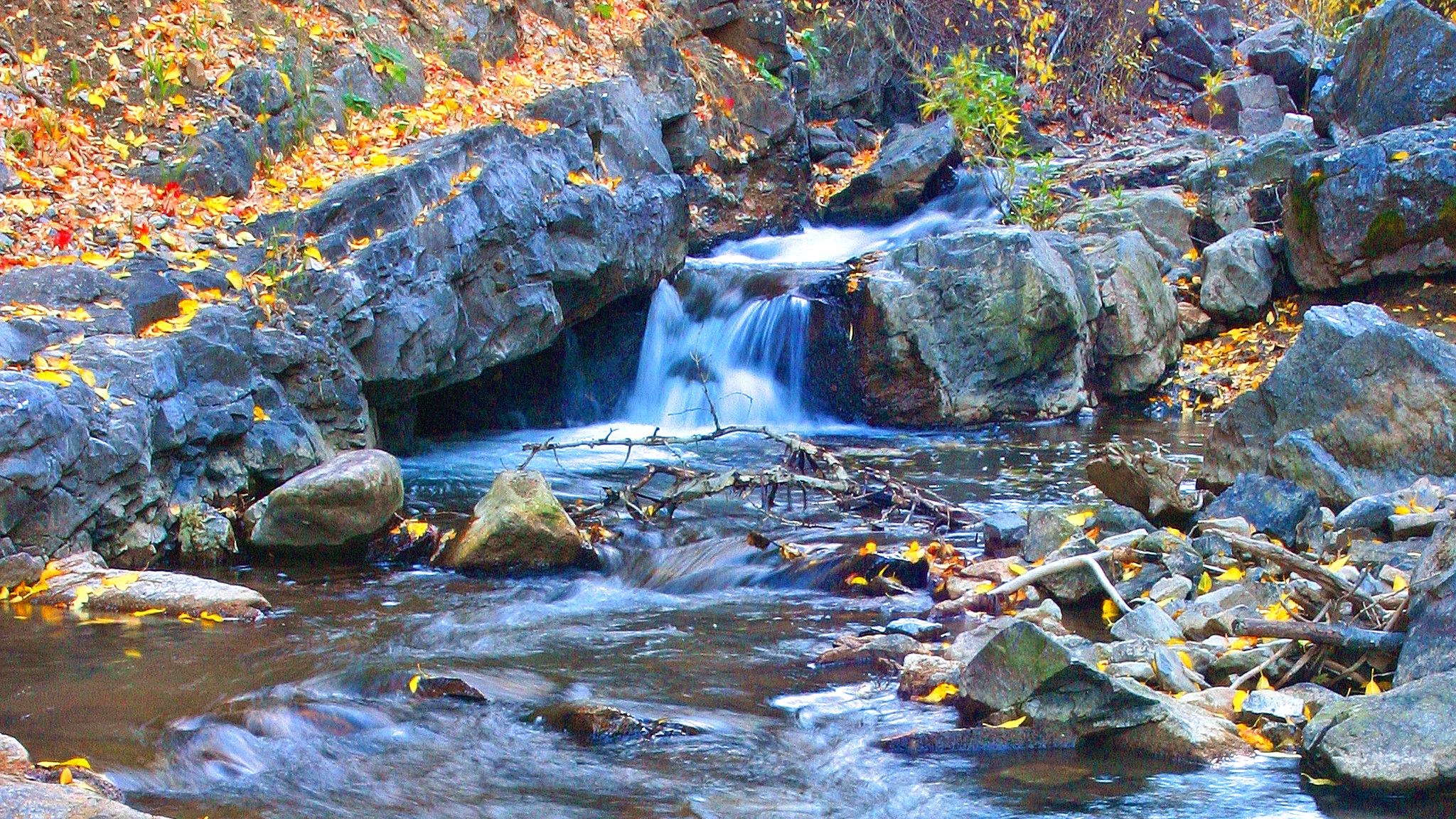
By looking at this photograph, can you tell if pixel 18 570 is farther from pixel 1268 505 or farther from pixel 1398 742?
pixel 1268 505

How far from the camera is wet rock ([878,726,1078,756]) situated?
4.12 m

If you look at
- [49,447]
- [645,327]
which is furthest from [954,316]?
[49,447]

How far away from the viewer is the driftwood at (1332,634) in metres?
4.18

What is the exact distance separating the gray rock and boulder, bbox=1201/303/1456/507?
6.70 ft

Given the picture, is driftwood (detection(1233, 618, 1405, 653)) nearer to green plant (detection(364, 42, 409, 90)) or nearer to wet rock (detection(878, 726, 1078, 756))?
wet rock (detection(878, 726, 1078, 756))

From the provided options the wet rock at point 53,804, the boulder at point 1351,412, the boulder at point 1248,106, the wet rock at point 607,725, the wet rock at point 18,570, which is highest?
the boulder at point 1248,106

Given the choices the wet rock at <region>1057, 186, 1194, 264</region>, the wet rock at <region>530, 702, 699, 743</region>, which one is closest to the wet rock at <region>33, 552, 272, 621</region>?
the wet rock at <region>530, 702, 699, 743</region>

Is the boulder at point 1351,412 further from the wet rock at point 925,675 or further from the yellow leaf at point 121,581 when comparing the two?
the yellow leaf at point 121,581

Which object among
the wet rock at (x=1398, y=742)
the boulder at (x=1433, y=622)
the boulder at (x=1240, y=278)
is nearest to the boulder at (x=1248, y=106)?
the boulder at (x=1240, y=278)

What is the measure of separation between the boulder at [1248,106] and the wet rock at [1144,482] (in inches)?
544

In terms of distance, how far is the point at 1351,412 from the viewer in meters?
6.75

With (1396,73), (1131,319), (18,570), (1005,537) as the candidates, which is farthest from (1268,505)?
(1396,73)

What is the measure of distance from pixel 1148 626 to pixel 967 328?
7.12m

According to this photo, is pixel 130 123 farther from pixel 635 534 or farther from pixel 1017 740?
pixel 1017 740
